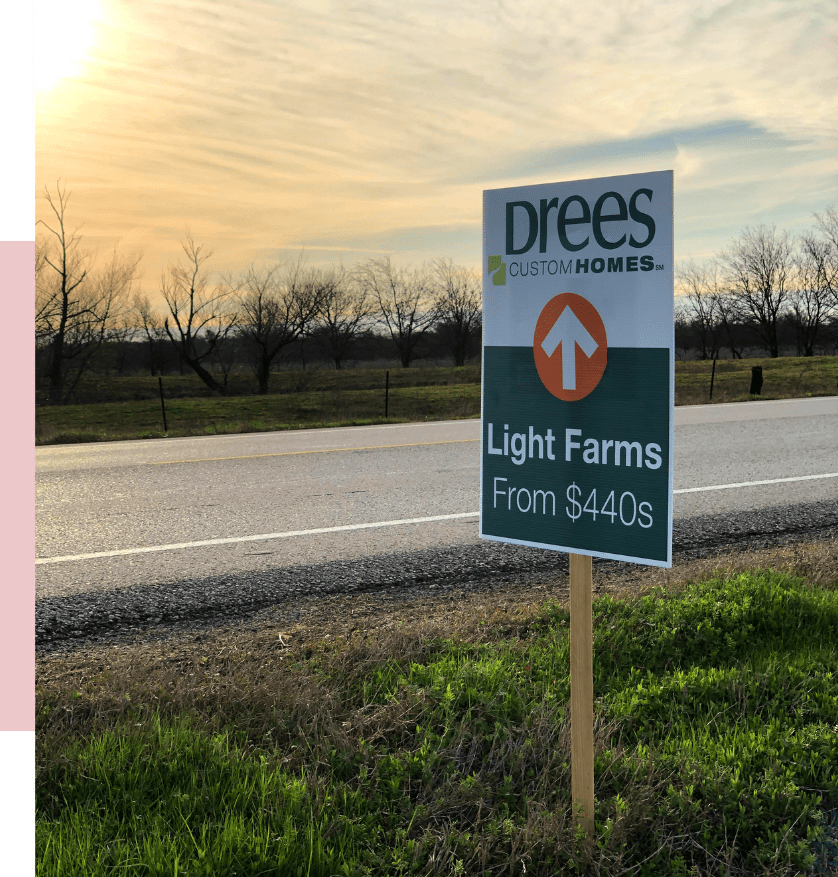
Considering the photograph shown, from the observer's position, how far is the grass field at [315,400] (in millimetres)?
18719

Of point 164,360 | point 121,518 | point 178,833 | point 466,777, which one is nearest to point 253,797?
point 178,833

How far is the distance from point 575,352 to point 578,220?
397 millimetres

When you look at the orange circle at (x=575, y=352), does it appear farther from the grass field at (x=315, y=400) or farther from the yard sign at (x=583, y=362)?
the grass field at (x=315, y=400)

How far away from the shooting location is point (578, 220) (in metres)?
2.43

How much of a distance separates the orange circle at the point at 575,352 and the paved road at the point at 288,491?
365cm

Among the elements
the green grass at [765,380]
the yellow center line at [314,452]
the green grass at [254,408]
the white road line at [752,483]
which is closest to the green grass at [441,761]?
the white road line at [752,483]

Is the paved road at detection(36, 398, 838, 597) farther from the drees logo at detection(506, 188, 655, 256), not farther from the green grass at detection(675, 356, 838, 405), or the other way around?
the green grass at detection(675, 356, 838, 405)

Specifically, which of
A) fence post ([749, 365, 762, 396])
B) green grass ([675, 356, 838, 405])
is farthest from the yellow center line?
fence post ([749, 365, 762, 396])

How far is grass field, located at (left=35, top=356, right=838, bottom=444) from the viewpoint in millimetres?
18719

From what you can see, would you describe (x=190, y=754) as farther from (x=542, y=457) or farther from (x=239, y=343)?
(x=239, y=343)

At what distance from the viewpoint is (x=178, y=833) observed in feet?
7.77

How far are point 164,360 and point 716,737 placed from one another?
137ft

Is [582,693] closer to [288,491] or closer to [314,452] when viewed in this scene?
[288,491]

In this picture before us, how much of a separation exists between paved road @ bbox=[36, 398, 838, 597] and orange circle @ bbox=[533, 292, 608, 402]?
12.0 ft
